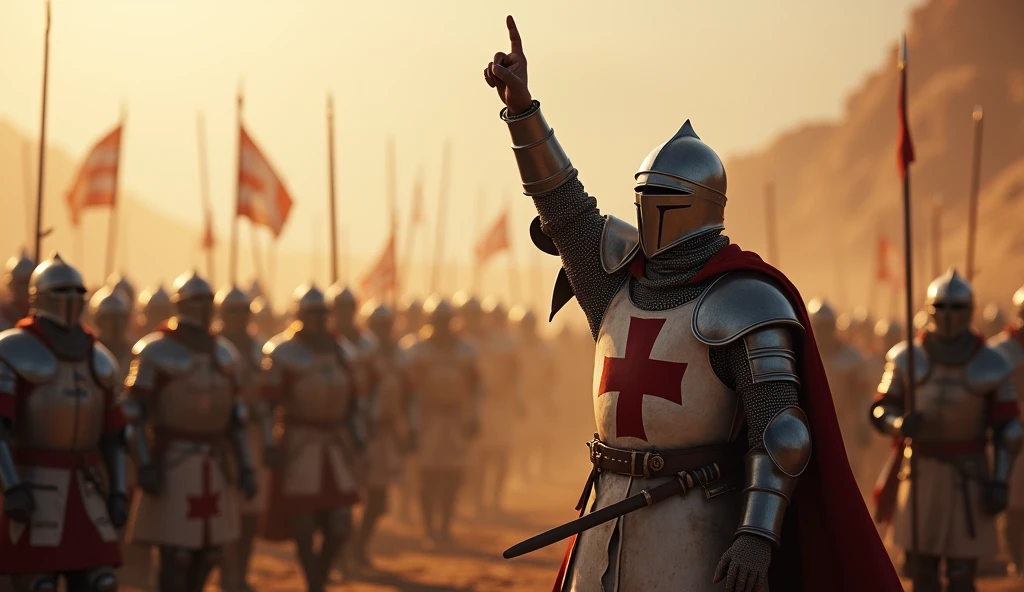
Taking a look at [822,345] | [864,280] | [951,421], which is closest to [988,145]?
[864,280]

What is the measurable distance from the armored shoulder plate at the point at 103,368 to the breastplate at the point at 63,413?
0.13ft

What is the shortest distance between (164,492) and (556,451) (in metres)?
16.4

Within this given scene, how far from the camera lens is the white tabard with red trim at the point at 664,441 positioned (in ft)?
14.4

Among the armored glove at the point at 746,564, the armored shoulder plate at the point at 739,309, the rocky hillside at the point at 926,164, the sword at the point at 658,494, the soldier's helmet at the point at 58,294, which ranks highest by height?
the rocky hillside at the point at 926,164

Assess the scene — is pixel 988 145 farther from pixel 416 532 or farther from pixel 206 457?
pixel 206 457

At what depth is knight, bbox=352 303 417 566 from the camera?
Answer: 535 inches

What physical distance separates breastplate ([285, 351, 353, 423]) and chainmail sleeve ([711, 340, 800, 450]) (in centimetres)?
675

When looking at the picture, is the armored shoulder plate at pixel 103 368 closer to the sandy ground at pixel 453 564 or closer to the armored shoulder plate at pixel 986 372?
the sandy ground at pixel 453 564

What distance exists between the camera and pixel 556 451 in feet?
82.1

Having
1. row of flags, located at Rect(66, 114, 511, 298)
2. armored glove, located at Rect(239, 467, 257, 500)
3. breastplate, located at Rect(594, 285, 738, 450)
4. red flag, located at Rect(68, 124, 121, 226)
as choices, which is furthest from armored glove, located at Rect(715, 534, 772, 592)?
red flag, located at Rect(68, 124, 121, 226)

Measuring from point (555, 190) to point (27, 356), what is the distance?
12.5ft

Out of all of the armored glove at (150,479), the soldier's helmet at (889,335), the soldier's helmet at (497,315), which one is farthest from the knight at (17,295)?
the soldier's helmet at (889,335)

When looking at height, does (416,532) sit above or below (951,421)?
below

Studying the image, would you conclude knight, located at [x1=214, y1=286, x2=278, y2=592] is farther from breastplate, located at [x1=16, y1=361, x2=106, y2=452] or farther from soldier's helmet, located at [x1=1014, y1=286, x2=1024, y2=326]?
soldier's helmet, located at [x1=1014, y1=286, x2=1024, y2=326]
